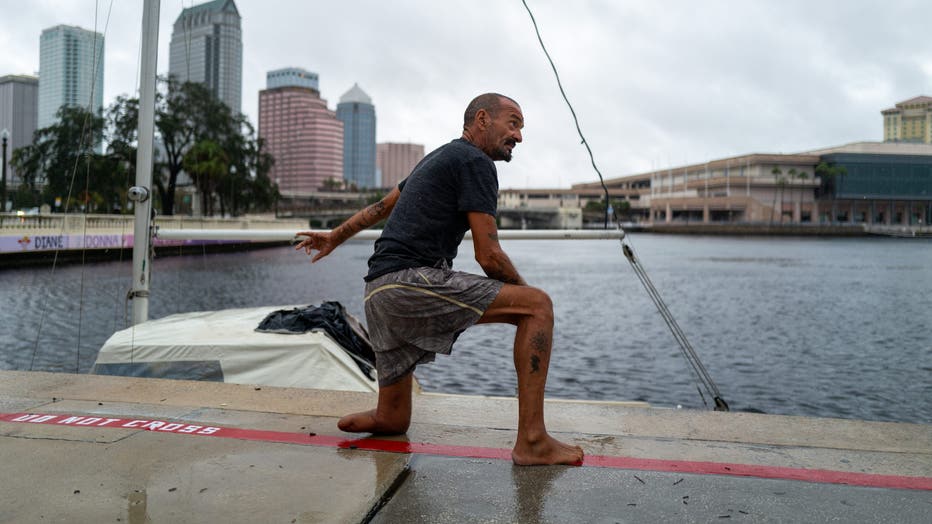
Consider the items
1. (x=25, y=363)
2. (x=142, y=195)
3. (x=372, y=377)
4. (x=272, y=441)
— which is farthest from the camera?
(x=25, y=363)

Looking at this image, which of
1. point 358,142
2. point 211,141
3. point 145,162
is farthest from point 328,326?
point 358,142

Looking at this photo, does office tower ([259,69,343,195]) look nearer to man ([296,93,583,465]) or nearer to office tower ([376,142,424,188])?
office tower ([376,142,424,188])

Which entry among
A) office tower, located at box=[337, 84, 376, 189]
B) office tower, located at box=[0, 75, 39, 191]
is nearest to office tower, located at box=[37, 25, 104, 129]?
office tower, located at box=[0, 75, 39, 191]

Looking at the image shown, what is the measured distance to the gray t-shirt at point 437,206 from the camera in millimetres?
3023

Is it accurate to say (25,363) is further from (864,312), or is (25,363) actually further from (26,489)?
(864,312)

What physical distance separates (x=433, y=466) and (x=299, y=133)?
115 m

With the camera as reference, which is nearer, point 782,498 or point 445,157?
point 782,498

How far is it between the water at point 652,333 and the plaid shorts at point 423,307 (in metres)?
3.14

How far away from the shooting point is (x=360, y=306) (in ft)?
71.5

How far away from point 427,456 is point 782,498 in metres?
1.41

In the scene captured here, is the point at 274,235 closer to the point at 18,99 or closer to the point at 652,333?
the point at 652,333

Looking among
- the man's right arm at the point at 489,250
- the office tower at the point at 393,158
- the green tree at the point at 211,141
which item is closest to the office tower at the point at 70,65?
the man's right arm at the point at 489,250

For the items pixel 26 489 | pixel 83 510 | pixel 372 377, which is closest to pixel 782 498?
pixel 83 510

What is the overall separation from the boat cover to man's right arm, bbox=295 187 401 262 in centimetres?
214
